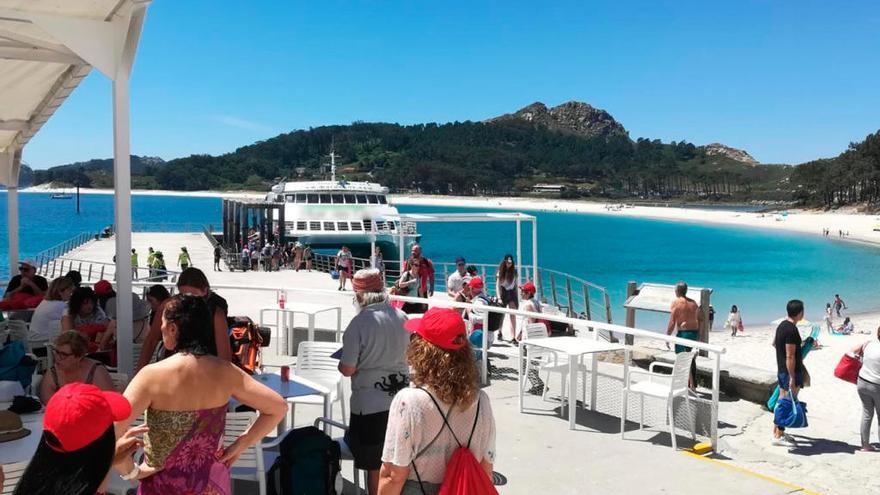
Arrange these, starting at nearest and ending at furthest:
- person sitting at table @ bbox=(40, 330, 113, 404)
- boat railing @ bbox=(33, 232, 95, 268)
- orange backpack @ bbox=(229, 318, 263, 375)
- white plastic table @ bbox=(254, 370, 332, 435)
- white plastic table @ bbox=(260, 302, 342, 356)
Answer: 1. person sitting at table @ bbox=(40, 330, 113, 404)
2. white plastic table @ bbox=(254, 370, 332, 435)
3. orange backpack @ bbox=(229, 318, 263, 375)
4. white plastic table @ bbox=(260, 302, 342, 356)
5. boat railing @ bbox=(33, 232, 95, 268)

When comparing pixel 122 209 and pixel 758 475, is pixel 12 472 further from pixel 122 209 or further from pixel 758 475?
pixel 758 475

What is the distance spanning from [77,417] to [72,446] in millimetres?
87

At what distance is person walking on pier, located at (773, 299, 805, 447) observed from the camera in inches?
267

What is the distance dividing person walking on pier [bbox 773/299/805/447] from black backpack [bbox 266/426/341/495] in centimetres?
459

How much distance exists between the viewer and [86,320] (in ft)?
20.6

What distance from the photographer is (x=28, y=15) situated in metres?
5.03

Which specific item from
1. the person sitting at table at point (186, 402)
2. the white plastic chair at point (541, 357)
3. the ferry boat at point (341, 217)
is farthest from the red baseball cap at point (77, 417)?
the ferry boat at point (341, 217)

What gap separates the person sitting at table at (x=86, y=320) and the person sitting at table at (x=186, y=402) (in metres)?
3.80

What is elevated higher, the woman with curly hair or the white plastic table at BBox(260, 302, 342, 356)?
the woman with curly hair

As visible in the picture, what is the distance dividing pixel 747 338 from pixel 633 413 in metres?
18.2

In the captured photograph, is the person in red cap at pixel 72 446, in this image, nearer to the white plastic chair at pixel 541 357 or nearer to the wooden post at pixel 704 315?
the white plastic chair at pixel 541 357

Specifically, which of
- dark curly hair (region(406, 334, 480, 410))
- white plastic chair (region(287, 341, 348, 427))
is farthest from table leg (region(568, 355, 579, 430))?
dark curly hair (region(406, 334, 480, 410))

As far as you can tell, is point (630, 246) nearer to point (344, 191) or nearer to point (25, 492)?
point (344, 191)

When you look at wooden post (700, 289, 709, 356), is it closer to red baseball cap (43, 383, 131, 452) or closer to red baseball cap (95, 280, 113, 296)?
red baseball cap (95, 280, 113, 296)
